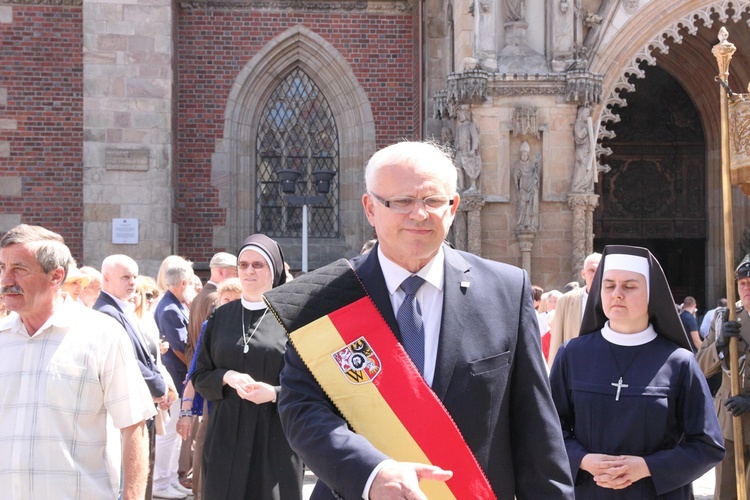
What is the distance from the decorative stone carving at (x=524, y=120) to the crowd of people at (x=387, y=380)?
740 cm

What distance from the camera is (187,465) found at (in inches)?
344

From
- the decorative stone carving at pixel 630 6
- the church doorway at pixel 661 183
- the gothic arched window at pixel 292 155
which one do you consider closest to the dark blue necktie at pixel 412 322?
the decorative stone carving at pixel 630 6

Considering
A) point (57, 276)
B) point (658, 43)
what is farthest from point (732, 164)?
point (658, 43)

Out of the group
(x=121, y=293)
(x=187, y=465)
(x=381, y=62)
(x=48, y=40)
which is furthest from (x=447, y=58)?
(x=121, y=293)

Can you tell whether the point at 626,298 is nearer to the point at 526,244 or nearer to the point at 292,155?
the point at 526,244

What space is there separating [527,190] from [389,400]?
1068cm

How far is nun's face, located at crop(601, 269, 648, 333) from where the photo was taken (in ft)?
13.8

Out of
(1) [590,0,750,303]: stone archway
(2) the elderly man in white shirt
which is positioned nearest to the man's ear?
(2) the elderly man in white shirt

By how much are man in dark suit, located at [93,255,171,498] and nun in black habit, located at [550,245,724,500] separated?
256 centimetres

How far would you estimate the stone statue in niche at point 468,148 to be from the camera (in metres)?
13.0

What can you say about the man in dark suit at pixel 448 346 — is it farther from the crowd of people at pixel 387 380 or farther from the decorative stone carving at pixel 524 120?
Result: the decorative stone carving at pixel 524 120

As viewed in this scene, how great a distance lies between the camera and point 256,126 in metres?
16.8

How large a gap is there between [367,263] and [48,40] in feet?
48.3

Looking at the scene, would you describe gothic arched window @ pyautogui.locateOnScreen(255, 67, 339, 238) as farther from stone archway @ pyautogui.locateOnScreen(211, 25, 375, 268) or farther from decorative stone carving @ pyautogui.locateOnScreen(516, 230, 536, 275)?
decorative stone carving @ pyautogui.locateOnScreen(516, 230, 536, 275)
